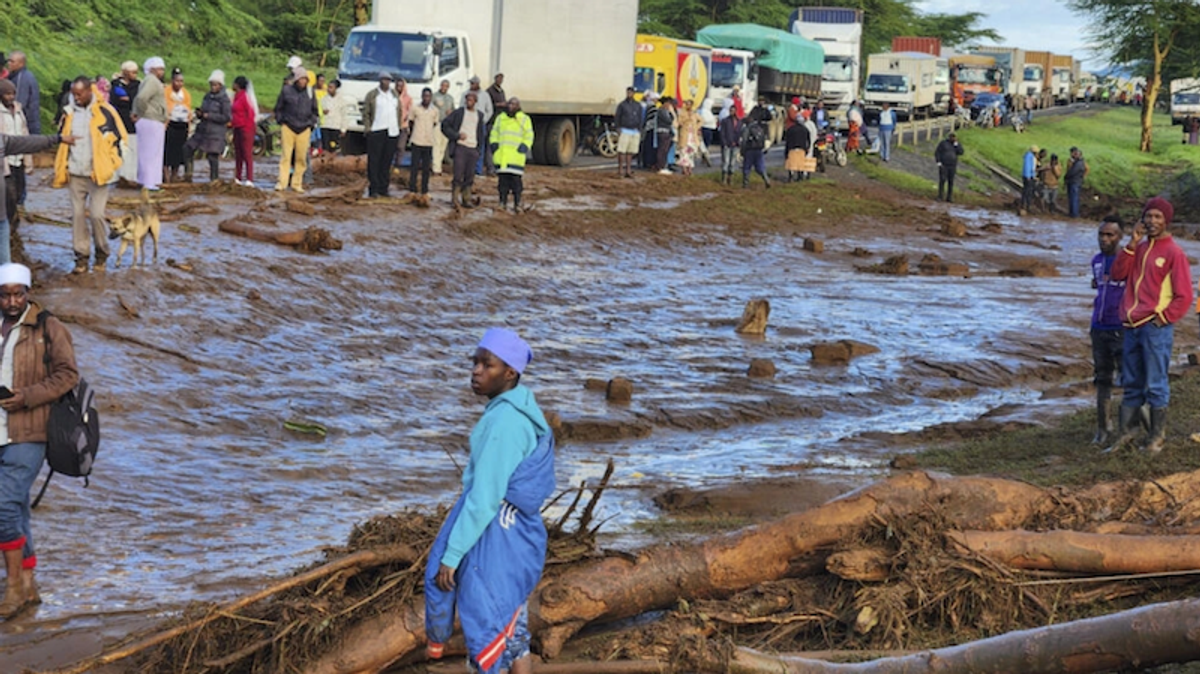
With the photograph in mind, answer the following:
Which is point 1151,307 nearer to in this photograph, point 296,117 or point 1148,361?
point 1148,361

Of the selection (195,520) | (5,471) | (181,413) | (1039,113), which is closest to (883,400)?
(181,413)

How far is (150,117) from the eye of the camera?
17000 mm

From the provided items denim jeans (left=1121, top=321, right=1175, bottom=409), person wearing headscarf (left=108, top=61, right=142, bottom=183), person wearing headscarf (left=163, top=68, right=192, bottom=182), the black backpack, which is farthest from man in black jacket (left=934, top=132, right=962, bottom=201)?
the black backpack

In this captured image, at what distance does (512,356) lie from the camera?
5156 millimetres

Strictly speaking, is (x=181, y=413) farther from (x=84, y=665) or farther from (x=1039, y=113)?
(x=1039, y=113)

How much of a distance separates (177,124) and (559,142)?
1117cm

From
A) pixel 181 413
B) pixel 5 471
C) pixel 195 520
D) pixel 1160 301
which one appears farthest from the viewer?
pixel 181 413

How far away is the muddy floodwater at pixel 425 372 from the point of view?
29.5 ft

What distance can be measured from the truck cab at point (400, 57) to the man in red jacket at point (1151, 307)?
15.7 m

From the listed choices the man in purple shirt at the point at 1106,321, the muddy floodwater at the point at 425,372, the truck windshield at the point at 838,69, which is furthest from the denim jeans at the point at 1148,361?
the truck windshield at the point at 838,69

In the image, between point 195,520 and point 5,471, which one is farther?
point 195,520

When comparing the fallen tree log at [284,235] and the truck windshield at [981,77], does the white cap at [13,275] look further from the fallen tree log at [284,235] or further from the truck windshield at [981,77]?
the truck windshield at [981,77]

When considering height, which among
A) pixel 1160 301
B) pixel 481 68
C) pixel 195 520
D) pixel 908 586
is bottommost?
pixel 195 520

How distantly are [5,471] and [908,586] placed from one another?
396 centimetres
